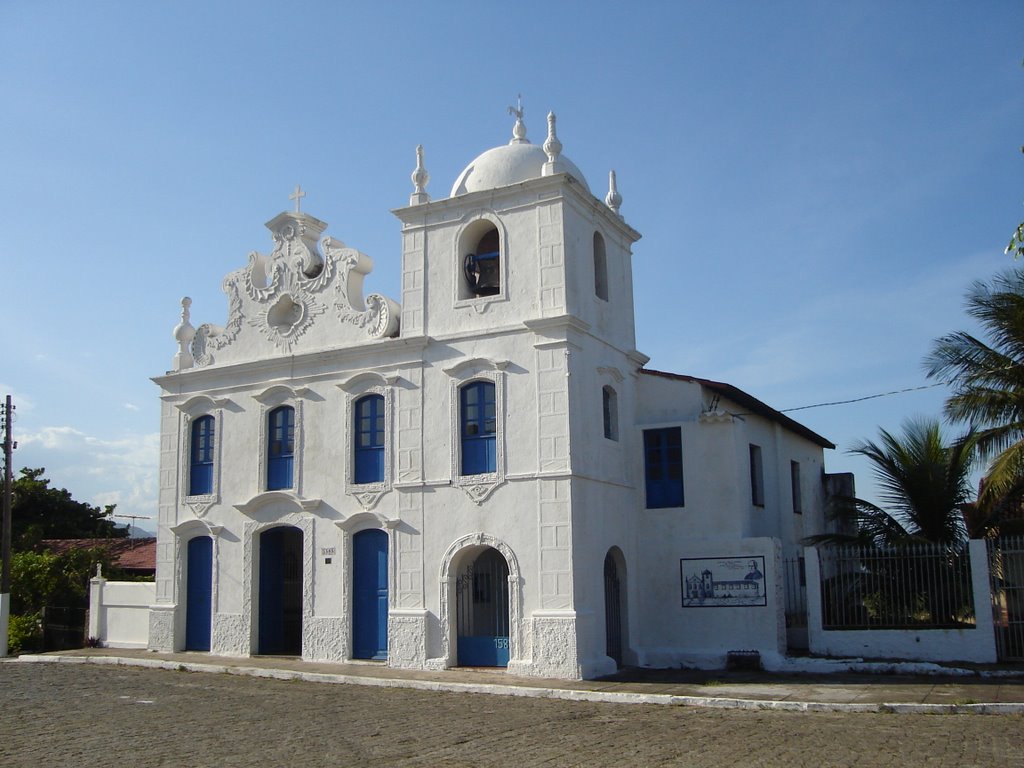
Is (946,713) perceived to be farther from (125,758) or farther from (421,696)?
(125,758)

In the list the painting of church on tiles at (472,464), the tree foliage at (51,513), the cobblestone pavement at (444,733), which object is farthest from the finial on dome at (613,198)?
the tree foliage at (51,513)

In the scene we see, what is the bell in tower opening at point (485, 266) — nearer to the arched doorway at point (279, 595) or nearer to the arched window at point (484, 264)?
the arched window at point (484, 264)

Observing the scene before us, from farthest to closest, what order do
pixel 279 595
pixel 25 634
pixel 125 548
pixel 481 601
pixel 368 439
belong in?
pixel 125 548 < pixel 25 634 < pixel 279 595 < pixel 368 439 < pixel 481 601

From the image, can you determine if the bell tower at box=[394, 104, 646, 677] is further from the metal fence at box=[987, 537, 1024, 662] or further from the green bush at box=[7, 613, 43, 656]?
the green bush at box=[7, 613, 43, 656]

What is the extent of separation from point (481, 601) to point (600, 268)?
23.1 feet

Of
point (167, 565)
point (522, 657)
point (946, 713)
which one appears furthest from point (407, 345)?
point (946, 713)

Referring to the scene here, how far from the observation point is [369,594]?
65.7 feet

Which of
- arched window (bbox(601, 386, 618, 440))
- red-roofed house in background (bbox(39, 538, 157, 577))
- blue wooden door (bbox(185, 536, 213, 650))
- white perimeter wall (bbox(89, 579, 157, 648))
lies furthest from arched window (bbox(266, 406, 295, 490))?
red-roofed house in background (bbox(39, 538, 157, 577))

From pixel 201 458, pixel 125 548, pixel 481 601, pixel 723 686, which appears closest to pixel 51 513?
pixel 125 548

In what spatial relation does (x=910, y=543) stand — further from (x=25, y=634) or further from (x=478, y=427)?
(x=25, y=634)

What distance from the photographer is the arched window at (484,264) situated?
65.9ft

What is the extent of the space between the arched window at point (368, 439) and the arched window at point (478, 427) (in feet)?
6.41

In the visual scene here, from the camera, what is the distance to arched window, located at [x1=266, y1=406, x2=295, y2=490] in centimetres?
2147

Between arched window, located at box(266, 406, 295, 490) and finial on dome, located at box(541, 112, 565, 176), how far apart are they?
288 inches
